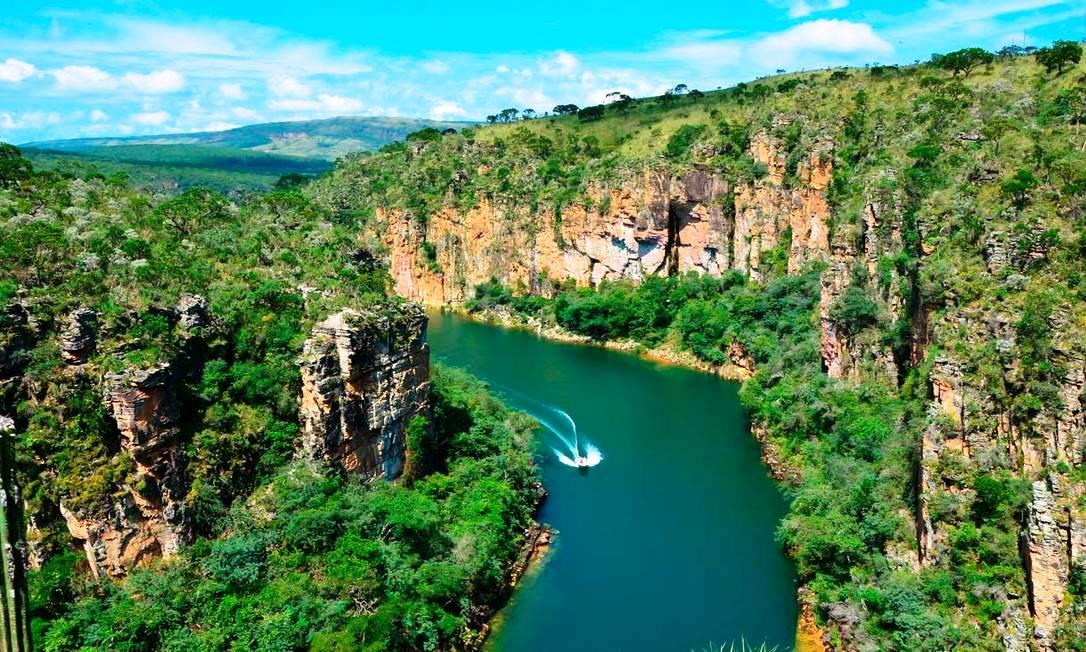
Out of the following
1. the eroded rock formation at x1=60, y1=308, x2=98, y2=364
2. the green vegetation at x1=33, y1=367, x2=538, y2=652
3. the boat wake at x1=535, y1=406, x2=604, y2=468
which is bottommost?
the boat wake at x1=535, y1=406, x2=604, y2=468

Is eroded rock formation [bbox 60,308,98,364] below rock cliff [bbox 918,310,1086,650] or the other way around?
the other way around

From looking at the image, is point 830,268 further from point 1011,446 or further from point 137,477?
point 137,477

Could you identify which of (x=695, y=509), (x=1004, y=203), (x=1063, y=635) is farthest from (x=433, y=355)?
(x=1063, y=635)

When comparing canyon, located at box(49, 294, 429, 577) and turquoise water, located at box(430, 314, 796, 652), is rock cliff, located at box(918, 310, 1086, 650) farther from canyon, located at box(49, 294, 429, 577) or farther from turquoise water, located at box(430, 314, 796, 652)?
canyon, located at box(49, 294, 429, 577)

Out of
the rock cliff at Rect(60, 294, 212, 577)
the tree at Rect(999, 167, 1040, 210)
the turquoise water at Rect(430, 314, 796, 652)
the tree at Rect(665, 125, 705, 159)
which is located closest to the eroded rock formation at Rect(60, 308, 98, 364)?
the rock cliff at Rect(60, 294, 212, 577)

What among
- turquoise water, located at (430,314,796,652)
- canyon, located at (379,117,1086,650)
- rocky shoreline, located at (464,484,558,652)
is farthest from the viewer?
turquoise water, located at (430,314,796,652)

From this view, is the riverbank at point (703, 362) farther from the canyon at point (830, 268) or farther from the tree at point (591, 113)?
the tree at point (591, 113)

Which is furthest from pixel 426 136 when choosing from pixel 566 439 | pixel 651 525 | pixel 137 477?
pixel 137 477

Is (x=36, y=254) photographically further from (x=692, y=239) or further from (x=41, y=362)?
(x=692, y=239)
